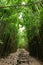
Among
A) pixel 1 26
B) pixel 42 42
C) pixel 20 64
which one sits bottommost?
pixel 20 64

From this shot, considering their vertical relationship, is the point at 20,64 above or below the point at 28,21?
below

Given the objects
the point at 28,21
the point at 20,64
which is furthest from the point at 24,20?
the point at 20,64

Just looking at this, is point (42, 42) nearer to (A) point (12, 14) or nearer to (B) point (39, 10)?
(B) point (39, 10)

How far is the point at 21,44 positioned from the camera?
99.6ft

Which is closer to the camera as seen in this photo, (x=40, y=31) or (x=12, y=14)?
(x=12, y=14)

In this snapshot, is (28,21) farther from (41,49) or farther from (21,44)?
(21,44)

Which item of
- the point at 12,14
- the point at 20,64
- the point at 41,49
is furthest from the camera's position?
the point at 41,49

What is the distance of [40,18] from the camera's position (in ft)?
37.2

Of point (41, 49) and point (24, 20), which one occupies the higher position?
point (24, 20)

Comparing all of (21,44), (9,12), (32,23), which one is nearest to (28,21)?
(32,23)

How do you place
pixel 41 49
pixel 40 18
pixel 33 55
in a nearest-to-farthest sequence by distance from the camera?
pixel 40 18, pixel 41 49, pixel 33 55

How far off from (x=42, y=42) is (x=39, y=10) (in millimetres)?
2104

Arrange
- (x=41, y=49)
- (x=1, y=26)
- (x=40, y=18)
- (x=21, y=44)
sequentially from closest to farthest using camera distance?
(x=40, y=18)
(x=1, y=26)
(x=41, y=49)
(x=21, y=44)

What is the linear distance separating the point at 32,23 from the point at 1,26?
72.6 inches
